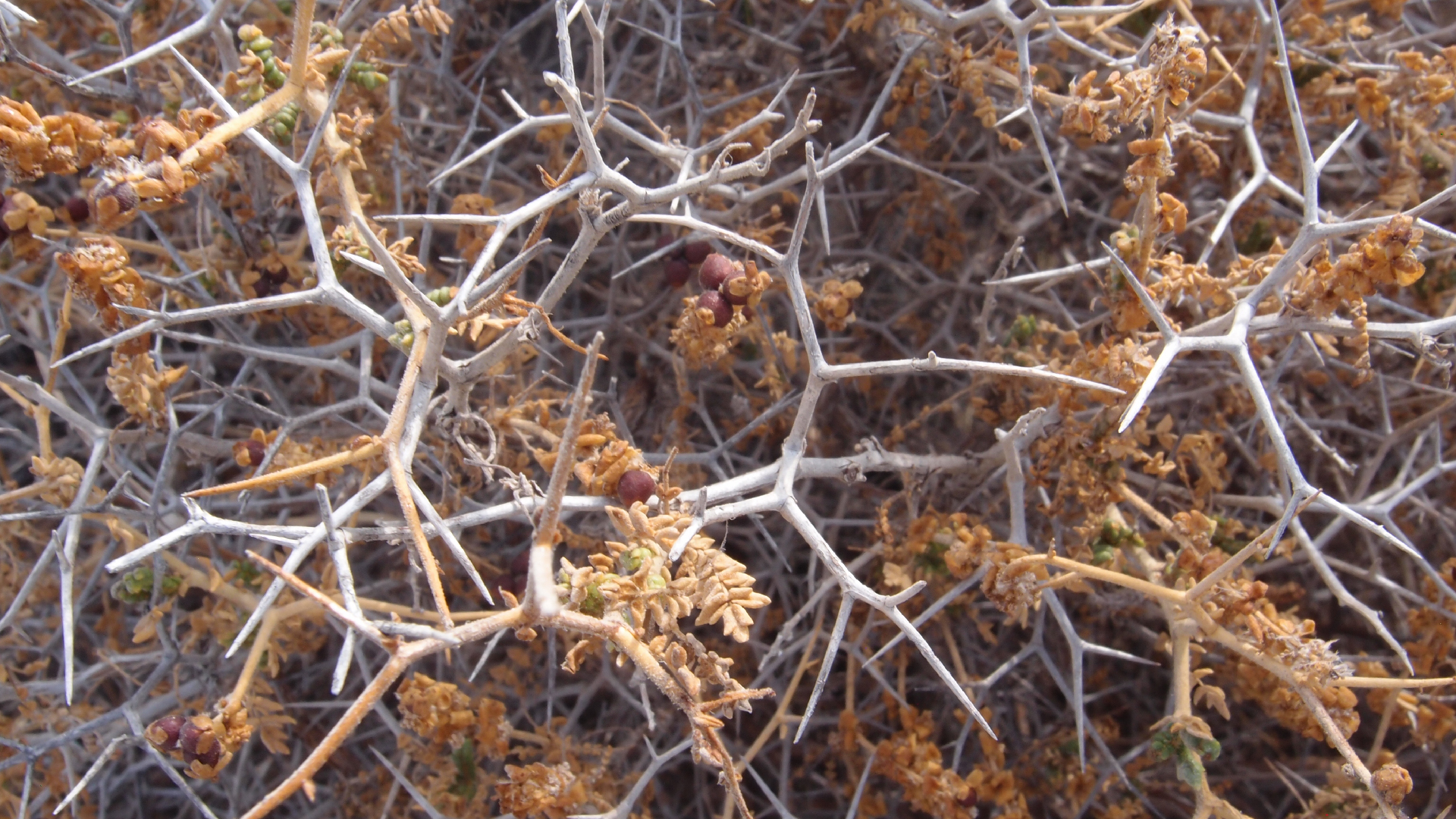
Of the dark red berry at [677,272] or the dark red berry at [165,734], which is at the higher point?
Result: the dark red berry at [677,272]

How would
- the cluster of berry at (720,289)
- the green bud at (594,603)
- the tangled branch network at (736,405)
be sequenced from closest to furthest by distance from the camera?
the green bud at (594,603) → the tangled branch network at (736,405) → the cluster of berry at (720,289)

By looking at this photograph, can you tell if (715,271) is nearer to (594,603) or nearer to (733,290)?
(733,290)

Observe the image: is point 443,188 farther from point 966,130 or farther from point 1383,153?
point 1383,153

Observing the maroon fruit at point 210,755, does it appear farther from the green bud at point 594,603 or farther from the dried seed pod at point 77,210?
the dried seed pod at point 77,210

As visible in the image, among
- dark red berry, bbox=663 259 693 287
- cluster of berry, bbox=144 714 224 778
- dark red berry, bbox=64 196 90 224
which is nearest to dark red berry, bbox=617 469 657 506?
dark red berry, bbox=663 259 693 287

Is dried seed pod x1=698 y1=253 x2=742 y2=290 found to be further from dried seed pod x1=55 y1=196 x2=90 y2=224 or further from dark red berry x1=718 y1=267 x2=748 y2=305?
dried seed pod x1=55 y1=196 x2=90 y2=224

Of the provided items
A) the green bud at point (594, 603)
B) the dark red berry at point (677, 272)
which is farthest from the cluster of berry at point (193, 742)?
the dark red berry at point (677, 272)
